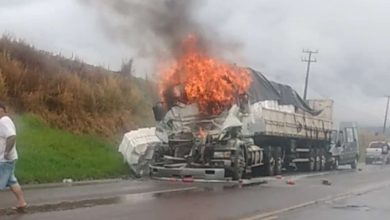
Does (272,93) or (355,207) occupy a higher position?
(272,93)

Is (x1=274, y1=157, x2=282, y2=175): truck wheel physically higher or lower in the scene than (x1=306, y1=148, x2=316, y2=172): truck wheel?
lower

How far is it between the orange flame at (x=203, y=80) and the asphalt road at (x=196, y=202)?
392cm

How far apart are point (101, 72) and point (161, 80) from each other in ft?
37.8

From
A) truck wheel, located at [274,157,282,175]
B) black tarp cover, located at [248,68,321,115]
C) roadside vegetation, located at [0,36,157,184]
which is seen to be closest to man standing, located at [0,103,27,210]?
roadside vegetation, located at [0,36,157,184]

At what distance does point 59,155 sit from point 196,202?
9.74m

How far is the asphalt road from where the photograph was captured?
13359mm

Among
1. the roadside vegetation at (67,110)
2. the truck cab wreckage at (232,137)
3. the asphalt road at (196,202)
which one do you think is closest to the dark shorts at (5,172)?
the asphalt road at (196,202)

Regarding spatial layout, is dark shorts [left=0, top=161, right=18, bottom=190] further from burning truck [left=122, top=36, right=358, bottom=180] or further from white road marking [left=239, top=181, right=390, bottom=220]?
burning truck [left=122, top=36, right=358, bottom=180]

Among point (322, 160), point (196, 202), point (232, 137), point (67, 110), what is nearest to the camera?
point (196, 202)

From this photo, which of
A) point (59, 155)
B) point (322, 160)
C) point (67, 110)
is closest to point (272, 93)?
point (67, 110)

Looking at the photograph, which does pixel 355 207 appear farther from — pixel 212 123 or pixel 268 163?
pixel 268 163

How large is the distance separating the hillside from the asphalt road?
9.46 metres

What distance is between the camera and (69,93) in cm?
3188

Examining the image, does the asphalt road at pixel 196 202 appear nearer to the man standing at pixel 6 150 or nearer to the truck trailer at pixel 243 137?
the man standing at pixel 6 150
